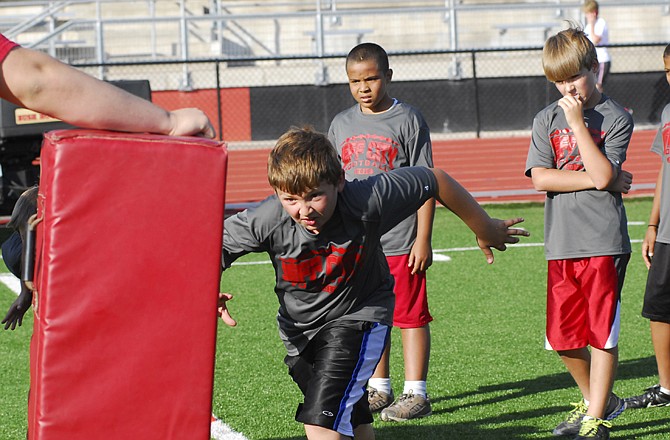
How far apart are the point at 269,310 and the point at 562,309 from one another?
3.09 metres

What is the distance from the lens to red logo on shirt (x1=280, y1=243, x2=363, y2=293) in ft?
10.8

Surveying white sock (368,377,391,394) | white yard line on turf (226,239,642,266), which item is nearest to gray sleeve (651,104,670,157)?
white sock (368,377,391,394)

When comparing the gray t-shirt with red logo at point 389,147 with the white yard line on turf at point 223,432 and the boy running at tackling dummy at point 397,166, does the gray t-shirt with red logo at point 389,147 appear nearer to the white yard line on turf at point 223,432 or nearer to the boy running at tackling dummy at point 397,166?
the boy running at tackling dummy at point 397,166

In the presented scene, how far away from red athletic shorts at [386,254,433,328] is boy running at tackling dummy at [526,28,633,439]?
688 mm

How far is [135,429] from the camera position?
8.30ft

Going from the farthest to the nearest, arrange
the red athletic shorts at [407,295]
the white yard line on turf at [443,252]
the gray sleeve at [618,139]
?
the white yard line on turf at [443,252] < the red athletic shorts at [407,295] < the gray sleeve at [618,139]

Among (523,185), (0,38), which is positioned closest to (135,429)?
(0,38)

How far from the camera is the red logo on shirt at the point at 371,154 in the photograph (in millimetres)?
4641

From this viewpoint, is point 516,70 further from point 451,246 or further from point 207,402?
point 207,402

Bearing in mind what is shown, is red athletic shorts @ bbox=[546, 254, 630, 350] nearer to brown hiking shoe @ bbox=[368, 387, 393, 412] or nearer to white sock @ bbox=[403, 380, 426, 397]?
white sock @ bbox=[403, 380, 426, 397]

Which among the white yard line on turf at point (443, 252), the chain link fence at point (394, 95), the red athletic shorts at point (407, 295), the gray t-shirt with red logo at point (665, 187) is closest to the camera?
the gray t-shirt with red logo at point (665, 187)

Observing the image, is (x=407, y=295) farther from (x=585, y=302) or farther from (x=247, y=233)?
(x=247, y=233)

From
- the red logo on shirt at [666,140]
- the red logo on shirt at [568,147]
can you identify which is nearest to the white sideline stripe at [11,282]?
the red logo on shirt at [568,147]

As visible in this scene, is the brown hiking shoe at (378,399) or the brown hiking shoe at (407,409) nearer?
the brown hiking shoe at (407,409)
